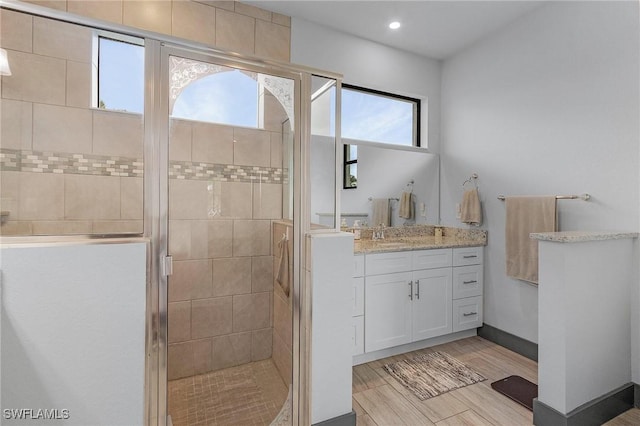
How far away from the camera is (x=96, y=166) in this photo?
4.17 ft

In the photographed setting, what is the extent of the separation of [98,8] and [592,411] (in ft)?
13.1

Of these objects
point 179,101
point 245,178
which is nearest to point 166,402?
point 245,178

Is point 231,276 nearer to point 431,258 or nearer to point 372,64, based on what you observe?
point 431,258

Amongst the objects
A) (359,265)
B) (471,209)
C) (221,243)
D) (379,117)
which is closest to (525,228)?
(471,209)

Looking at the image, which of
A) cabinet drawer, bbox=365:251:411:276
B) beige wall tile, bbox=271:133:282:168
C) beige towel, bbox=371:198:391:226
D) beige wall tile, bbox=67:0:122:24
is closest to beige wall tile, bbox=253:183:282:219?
beige wall tile, bbox=271:133:282:168

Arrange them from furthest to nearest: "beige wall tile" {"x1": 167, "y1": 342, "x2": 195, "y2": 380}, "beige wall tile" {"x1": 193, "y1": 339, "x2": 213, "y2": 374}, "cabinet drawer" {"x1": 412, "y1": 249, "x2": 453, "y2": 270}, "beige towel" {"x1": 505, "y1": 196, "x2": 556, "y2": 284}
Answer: "cabinet drawer" {"x1": 412, "y1": 249, "x2": 453, "y2": 270} → "beige towel" {"x1": 505, "y1": 196, "x2": 556, "y2": 284} → "beige wall tile" {"x1": 193, "y1": 339, "x2": 213, "y2": 374} → "beige wall tile" {"x1": 167, "y1": 342, "x2": 195, "y2": 380}

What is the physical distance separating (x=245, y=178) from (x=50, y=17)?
0.98 metres

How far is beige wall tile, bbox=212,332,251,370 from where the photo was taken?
5.12 feet

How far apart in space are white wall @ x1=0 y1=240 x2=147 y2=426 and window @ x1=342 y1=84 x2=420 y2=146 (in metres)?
2.29

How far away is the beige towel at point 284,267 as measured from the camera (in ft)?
5.34

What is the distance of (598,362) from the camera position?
1778 millimetres

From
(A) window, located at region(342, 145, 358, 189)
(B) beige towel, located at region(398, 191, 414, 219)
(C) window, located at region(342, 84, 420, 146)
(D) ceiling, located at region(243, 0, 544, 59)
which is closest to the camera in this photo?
(D) ceiling, located at region(243, 0, 544, 59)

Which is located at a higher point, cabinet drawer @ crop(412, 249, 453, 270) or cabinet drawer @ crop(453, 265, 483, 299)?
cabinet drawer @ crop(412, 249, 453, 270)

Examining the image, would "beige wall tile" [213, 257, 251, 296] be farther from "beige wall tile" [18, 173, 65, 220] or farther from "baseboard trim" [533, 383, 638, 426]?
"baseboard trim" [533, 383, 638, 426]
